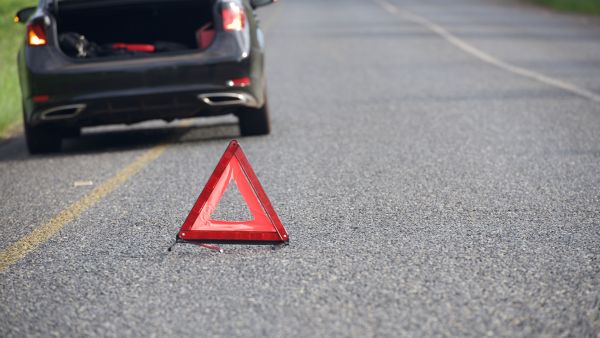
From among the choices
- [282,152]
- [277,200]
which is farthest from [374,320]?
[282,152]

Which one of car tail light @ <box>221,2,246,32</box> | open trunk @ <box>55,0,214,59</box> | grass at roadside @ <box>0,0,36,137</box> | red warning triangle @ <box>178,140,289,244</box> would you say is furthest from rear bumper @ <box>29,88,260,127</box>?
red warning triangle @ <box>178,140,289,244</box>

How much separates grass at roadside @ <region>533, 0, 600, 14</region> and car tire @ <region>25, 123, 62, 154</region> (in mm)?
25177

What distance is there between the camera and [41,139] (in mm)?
10102

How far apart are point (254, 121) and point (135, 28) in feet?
5.97

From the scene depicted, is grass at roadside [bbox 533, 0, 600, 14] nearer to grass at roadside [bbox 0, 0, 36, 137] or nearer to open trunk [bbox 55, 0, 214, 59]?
grass at roadside [bbox 0, 0, 36, 137]

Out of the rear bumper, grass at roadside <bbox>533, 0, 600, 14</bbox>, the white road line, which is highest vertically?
the rear bumper

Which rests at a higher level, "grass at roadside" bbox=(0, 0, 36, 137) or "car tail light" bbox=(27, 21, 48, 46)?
"car tail light" bbox=(27, 21, 48, 46)

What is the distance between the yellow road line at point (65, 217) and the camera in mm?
6172

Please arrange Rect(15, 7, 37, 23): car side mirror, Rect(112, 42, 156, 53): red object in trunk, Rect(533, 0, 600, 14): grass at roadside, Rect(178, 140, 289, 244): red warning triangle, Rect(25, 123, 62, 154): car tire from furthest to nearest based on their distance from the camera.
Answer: Rect(533, 0, 600, 14): grass at roadside < Rect(112, 42, 156, 53): red object in trunk < Rect(15, 7, 37, 23): car side mirror < Rect(25, 123, 62, 154): car tire < Rect(178, 140, 289, 244): red warning triangle

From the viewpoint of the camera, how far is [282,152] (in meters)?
9.58

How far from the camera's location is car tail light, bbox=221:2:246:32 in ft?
32.1

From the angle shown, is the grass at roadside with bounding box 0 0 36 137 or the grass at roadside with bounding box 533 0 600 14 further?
the grass at roadside with bounding box 533 0 600 14

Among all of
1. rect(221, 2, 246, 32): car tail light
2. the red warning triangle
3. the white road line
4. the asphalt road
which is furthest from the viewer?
the white road line

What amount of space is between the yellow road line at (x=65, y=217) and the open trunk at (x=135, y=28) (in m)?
1.30
